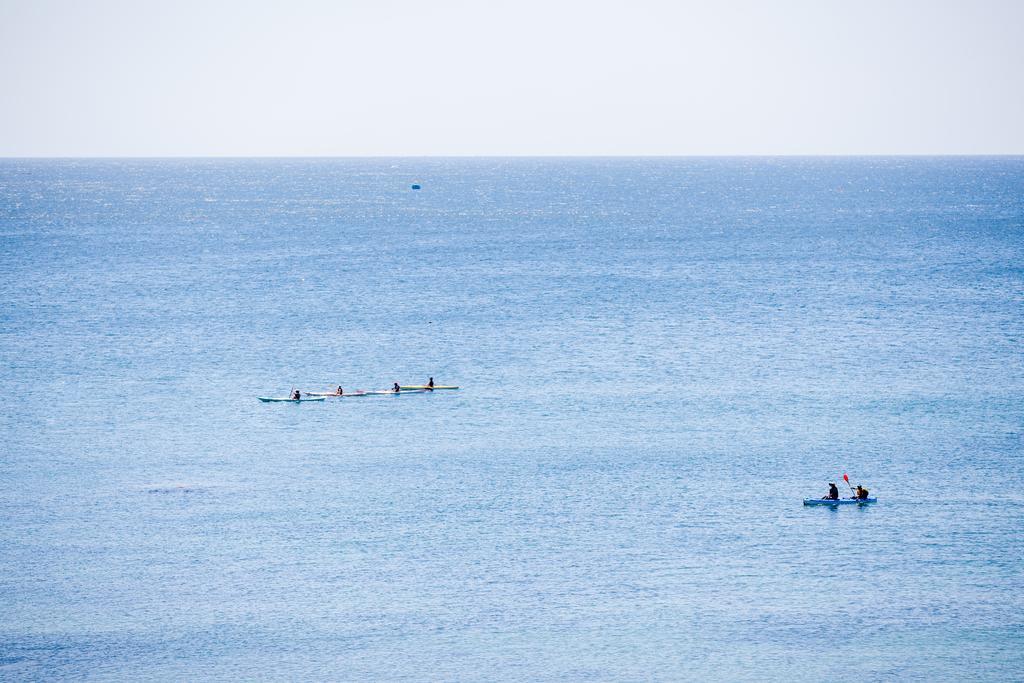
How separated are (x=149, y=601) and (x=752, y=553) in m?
25.6

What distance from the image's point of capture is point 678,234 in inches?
7101

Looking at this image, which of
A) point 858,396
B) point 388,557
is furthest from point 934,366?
point 388,557

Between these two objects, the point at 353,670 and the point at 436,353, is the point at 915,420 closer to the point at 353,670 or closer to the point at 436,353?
the point at 436,353

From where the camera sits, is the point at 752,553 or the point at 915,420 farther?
the point at 915,420

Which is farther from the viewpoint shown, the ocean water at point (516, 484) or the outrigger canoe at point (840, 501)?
the outrigger canoe at point (840, 501)

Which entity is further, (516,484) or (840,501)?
(516,484)

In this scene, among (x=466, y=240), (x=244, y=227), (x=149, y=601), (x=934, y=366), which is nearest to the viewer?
(x=149, y=601)

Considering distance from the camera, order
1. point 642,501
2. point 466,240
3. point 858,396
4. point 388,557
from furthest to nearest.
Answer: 1. point 466,240
2. point 858,396
3. point 642,501
4. point 388,557

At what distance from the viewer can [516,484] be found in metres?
62.0

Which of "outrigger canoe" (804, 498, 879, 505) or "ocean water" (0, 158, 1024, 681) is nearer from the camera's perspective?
"ocean water" (0, 158, 1024, 681)

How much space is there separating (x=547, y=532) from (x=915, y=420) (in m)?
29.0

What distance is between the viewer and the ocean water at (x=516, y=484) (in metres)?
45.1

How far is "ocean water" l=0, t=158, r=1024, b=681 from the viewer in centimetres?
4506

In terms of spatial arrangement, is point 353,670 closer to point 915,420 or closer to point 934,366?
point 915,420
